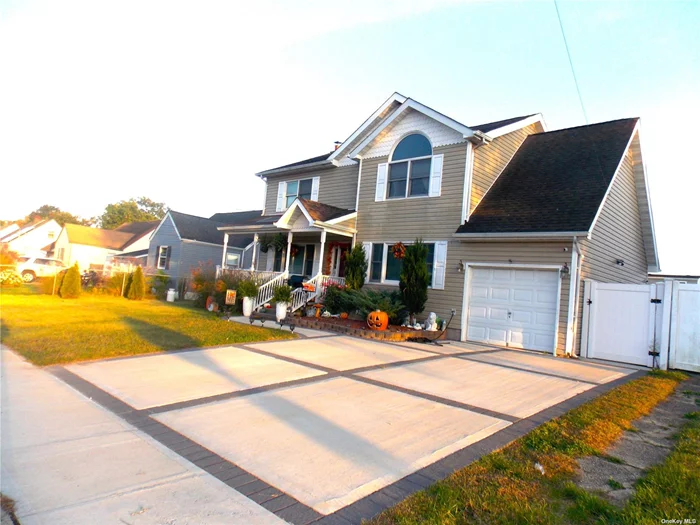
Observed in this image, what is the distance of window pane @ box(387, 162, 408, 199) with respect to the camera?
1520 cm

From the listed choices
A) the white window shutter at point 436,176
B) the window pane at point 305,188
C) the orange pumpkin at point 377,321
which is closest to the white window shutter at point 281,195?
the window pane at point 305,188

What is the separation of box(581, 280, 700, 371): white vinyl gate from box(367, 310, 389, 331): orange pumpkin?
16.1 ft

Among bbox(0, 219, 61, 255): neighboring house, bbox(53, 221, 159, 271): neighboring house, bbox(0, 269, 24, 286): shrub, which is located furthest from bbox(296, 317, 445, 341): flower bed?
bbox(0, 219, 61, 255): neighboring house

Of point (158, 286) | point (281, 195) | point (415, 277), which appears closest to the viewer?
point (415, 277)

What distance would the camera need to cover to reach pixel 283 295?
47.1 ft

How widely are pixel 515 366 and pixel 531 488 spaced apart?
5963mm

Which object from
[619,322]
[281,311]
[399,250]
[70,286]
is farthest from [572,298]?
[70,286]

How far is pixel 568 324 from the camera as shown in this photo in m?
11.3

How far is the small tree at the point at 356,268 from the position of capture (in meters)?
15.1

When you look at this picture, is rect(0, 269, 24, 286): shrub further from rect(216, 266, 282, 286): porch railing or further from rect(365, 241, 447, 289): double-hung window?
rect(365, 241, 447, 289): double-hung window

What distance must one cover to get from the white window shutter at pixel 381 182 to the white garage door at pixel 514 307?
4167 millimetres

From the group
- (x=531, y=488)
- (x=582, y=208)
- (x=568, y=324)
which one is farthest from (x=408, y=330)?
(x=531, y=488)

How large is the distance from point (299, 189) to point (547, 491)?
16608mm

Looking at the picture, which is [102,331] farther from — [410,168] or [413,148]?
[413,148]
